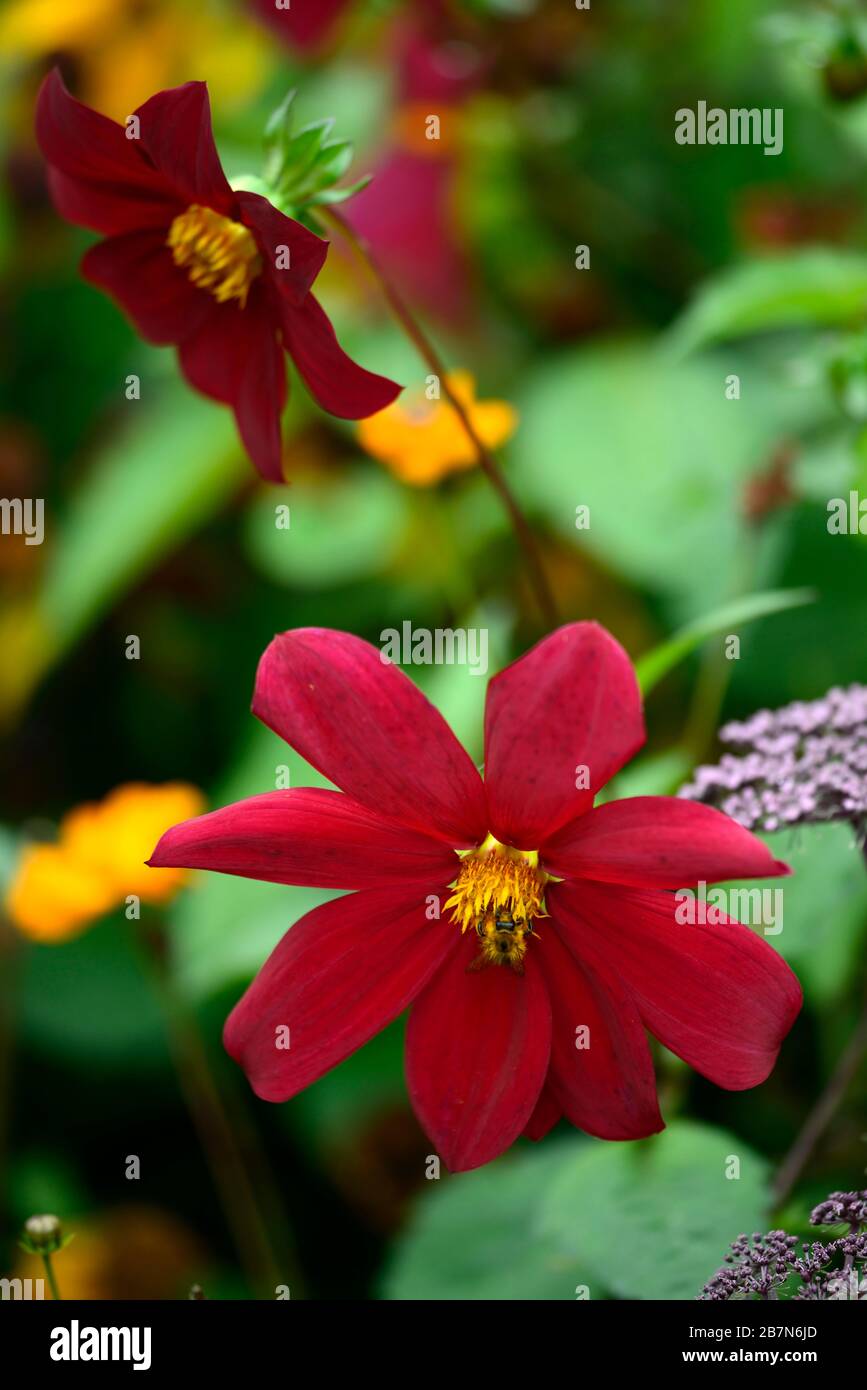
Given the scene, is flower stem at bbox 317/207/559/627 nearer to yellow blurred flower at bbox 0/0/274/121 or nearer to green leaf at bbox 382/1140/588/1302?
green leaf at bbox 382/1140/588/1302

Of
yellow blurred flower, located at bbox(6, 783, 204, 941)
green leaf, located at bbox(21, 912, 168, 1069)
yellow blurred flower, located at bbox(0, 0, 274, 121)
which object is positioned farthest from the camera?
yellow blurred flower, located at bbox(0, 0, 274, 121)

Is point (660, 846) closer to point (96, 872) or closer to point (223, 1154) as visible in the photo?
point (96, 872)

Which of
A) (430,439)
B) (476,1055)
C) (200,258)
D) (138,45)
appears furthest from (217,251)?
(138,45)

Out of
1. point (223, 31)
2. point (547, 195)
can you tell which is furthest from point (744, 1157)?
point (223, 31)

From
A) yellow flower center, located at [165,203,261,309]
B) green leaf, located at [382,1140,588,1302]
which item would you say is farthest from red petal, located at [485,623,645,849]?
green leaf, located at [382,1140,588,1302]

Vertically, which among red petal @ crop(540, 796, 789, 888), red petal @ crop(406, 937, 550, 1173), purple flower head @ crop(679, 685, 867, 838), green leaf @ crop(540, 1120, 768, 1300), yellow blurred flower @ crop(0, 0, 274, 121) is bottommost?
green leaf @ crop(540, 1120, 768, 1300)
